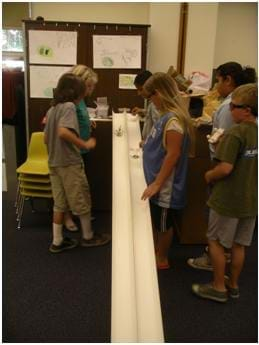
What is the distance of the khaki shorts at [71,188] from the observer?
2.57m

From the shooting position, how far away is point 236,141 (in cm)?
183

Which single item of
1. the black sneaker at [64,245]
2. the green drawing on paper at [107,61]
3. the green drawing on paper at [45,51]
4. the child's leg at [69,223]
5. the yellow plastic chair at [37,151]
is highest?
the green drawing on paper at [45,51]

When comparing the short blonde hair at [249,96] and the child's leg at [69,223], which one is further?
the child's leg at [69,223]

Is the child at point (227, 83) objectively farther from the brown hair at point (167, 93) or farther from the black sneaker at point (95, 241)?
the black sneaker at point (95, 241)

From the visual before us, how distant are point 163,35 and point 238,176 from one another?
264 centimetres

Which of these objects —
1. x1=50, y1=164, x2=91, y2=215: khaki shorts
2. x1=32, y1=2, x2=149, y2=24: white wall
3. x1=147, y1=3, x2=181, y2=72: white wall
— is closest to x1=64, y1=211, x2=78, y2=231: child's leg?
x1=50, y1=164, x2=91, y2=215: khaki shorts

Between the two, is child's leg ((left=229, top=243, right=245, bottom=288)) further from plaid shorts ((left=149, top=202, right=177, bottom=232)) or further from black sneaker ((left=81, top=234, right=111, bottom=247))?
black sneaker ((left=81, top=234, right=111, bottom=247))

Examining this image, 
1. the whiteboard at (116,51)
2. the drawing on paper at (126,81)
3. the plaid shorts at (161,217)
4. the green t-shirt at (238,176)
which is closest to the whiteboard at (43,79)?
the whiteboard at (116,51)

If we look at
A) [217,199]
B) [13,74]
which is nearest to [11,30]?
[13,74]

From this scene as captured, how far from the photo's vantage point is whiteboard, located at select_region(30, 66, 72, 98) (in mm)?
3916

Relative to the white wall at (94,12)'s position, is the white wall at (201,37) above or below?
below

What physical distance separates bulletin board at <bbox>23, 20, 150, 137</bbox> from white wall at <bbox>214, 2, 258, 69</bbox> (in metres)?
1.21

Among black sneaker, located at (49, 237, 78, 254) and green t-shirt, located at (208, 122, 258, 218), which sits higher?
green t-shirt, located at (208, 122, 258, 218)

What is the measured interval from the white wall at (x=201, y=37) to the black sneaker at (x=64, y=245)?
7.66 feet
